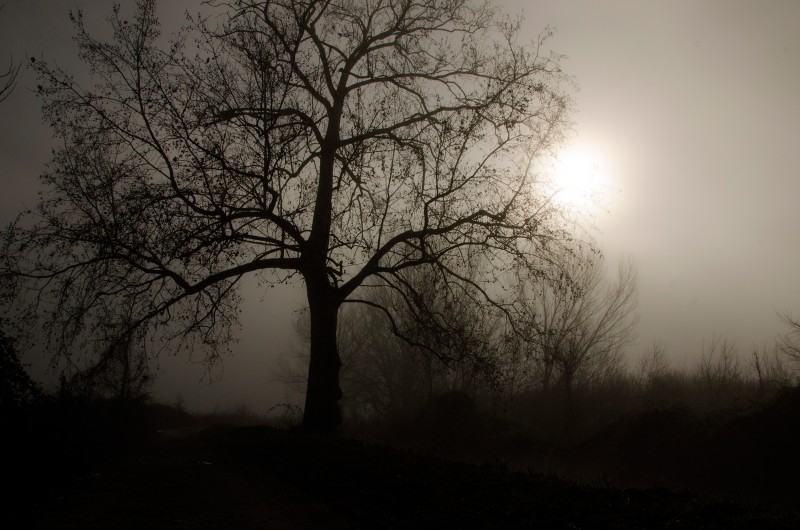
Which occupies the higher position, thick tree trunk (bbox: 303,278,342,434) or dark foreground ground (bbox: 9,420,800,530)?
thick tree trunk (bbox: 303,278,342,434)

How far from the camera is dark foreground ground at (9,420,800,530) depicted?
570 cm

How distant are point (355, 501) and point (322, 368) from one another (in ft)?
23.2

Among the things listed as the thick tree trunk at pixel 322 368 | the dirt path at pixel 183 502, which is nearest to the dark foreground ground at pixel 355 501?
the dirt path at pixel 183 502

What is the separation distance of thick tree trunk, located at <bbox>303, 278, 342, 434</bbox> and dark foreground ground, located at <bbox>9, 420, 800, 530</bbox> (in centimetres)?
379

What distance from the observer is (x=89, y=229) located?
42.1 ft

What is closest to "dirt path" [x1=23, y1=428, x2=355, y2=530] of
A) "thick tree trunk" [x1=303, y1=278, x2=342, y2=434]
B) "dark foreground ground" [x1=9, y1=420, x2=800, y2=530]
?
"dark foreground ground" [x1=9, y1=420, x2=800, y2=530]

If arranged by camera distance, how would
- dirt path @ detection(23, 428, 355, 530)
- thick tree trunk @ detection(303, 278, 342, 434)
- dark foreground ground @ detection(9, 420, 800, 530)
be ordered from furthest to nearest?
thick tree trunk @ detection(303, 278, 342, 434) → dirt path @ detection(23, 428, 355, 530) → dark foreground ground @ detection(9, 420, 800, 530)

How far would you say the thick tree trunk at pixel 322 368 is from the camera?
14164mm

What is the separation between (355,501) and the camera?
7.42m

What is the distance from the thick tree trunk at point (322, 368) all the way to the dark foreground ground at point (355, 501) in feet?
12.4

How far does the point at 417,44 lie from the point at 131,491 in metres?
13.2

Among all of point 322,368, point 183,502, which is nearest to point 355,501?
point 183,502

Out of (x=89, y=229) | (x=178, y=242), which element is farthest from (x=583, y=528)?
(x=89, y=229)

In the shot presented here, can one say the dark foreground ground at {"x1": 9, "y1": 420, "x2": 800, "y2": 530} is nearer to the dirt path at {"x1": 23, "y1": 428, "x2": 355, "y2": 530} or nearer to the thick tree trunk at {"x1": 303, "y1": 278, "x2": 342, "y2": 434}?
the dirt path at {"x1": 23, "y1": 428, "x2": 355, "y2": 530}
